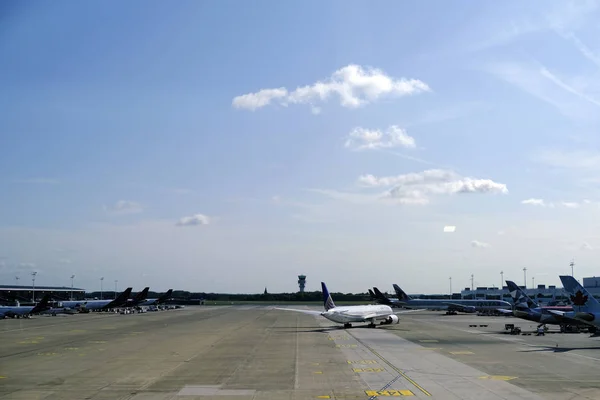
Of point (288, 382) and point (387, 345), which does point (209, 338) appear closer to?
point (387, 345)

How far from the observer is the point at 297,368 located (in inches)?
1451

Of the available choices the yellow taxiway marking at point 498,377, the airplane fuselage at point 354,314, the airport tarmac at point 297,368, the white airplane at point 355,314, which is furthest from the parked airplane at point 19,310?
the yellow taxiway marking at point 498,377

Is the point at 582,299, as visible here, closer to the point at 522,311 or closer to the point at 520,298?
the point at 522,311

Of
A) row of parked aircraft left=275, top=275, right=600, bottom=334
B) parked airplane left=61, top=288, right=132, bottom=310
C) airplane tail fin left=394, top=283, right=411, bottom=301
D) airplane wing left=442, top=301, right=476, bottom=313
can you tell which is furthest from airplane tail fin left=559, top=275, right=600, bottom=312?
parked airplane left=61, top=288, right=132, bottom=310

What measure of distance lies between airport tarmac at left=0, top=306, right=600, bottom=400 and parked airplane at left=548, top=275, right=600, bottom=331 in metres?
2.89

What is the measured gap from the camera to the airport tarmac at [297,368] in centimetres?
2781

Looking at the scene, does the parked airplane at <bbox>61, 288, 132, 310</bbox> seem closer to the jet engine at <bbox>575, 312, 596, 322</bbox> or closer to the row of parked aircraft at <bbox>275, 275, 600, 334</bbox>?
the row of parked aircraft at <bbox>275, 275, 600, 334</bbox>

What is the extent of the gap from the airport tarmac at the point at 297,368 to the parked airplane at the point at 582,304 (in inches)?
114

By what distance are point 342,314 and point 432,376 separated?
45483 mm

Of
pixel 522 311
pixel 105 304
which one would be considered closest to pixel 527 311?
pixel 522 311

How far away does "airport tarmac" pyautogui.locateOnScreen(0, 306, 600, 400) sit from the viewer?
91.2ft

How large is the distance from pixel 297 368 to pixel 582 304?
35.6 metres

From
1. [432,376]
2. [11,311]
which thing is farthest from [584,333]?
[11,311]

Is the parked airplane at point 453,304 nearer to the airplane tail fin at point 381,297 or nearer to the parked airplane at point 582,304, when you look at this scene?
the airplane tail fin at point 381,297
